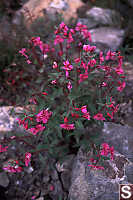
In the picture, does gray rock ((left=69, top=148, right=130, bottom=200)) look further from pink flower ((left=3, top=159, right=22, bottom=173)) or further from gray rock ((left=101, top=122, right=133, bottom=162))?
pink flower ((left=3, top=159, right=22, bottom=173))

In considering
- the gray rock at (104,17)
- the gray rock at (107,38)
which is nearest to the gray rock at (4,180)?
the gray rock at (107,38)

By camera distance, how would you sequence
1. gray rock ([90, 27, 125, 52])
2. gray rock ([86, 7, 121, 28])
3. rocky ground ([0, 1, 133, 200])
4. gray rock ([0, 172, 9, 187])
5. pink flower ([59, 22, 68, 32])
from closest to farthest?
pink flower ([59, 22, 68, 32])
rocky ground ([0, 1, 133, 200])
gray rock ([0, 172, 9, 187])
gray rock ([90, 27, 125, 52])
gray rock ([86, 7, 121, 28])

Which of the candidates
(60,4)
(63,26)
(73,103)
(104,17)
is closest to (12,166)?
(73,103)

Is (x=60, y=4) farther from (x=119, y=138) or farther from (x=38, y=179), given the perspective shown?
(x=38, y=179)

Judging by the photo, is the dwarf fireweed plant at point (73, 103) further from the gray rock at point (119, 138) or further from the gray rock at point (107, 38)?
the gray rock at point (107, 38)

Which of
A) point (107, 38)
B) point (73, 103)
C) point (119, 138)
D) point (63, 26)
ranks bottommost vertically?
point (119, 138)

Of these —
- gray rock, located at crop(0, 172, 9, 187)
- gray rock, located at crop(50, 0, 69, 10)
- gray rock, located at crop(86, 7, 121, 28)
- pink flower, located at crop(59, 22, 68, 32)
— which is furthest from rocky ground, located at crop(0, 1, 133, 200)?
gray rock, located at crop(50, 0, 69, 10)

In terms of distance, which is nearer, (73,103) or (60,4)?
(73,103)

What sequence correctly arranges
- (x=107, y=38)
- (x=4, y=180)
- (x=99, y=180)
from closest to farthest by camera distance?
(x=99, y=180) < (x=4, y=180) < (x=107, y=38)

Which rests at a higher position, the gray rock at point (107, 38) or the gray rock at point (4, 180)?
the gray rock at point (107, 38)

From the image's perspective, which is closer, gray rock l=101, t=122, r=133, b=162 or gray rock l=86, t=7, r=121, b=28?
gray rock l=101, t=122, r=133, b=162

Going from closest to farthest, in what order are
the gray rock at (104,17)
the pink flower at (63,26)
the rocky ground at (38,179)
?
the pink flower at (63,26) < the rocky ground at (38,179) < the gray rock at (104,17)

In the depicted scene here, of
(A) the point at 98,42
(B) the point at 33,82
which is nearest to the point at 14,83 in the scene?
(B) the point at 33,82

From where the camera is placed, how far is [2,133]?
3.07 metres
